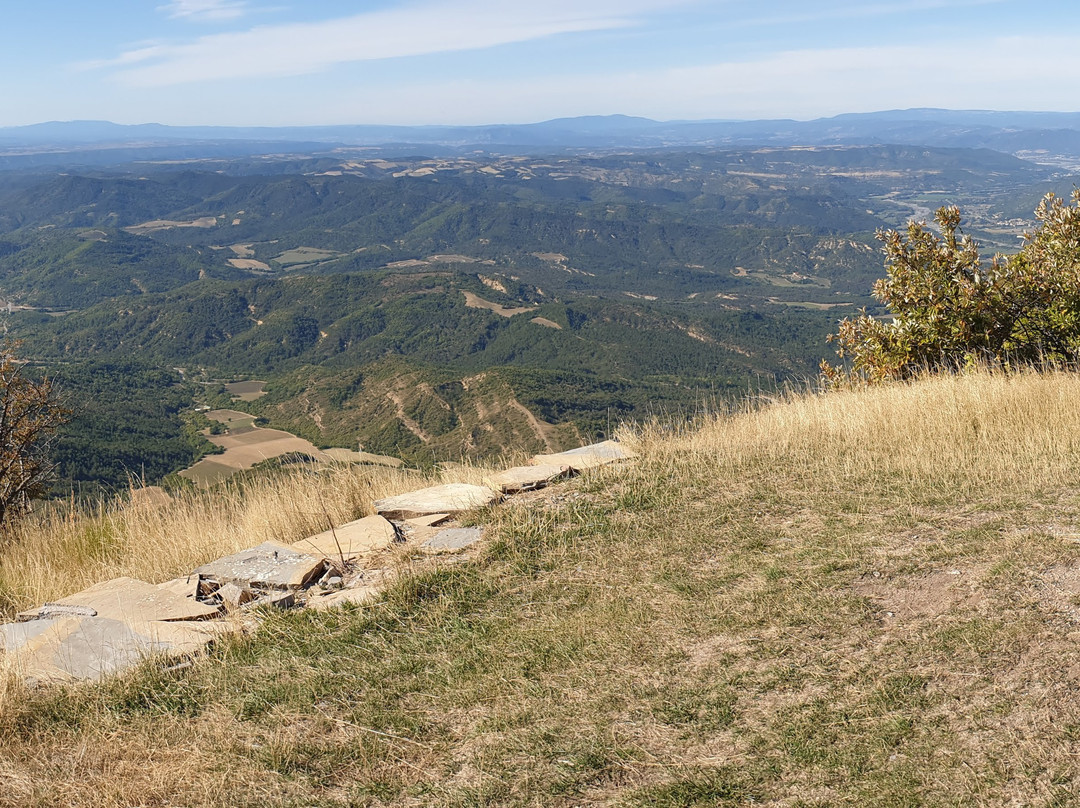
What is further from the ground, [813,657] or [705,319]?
[813,657]

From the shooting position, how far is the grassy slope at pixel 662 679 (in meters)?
3.26

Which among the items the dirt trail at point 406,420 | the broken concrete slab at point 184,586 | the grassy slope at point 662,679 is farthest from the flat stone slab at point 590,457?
the dirt trail at point 406,420

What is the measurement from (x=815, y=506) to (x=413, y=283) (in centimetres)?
15619

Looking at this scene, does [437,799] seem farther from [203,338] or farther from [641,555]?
[203,338]

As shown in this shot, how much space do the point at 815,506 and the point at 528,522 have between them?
88.5 inches

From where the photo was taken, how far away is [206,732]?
12.5 feet

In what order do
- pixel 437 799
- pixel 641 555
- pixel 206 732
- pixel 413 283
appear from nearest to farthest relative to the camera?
pixel 437 799, pixel 206 732, pixel 641 555, pixel 413 283

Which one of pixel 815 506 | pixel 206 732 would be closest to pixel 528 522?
pixel 815 506

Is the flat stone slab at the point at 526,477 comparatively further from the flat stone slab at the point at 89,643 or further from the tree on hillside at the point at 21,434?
the tree on hillside at the point at 21,434

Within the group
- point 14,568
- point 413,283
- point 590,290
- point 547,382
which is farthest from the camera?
point 590,290

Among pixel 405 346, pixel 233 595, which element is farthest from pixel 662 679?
pixel 405 346

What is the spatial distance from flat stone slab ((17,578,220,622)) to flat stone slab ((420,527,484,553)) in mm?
1568

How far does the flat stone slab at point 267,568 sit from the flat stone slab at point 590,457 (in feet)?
8.81

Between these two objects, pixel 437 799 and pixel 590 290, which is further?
pixel 590 290
